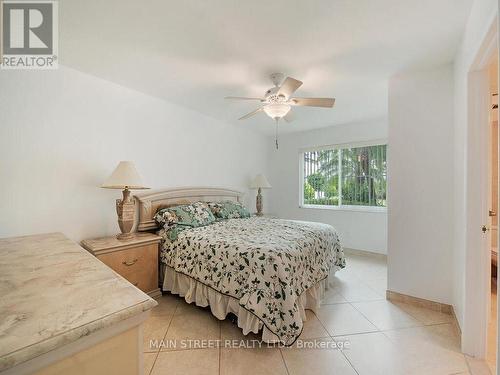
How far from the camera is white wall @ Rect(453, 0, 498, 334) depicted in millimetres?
1373

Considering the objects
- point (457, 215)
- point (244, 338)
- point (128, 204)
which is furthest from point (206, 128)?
point (457, 215)

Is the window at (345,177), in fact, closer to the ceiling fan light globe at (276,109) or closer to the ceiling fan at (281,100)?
the ceiling fan at (281,100)

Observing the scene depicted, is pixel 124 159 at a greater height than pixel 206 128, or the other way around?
pixel 206 128

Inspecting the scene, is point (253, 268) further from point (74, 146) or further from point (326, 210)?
point (326, 210)

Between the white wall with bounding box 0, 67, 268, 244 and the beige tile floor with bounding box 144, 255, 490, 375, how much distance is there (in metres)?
1.35

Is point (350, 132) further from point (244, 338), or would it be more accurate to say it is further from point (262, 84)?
point (244, 338)

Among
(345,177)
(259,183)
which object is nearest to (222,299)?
(259,183)

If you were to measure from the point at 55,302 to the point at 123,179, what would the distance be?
1.70m

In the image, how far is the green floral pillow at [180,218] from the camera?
2610 mm

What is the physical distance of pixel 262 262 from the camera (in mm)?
1791

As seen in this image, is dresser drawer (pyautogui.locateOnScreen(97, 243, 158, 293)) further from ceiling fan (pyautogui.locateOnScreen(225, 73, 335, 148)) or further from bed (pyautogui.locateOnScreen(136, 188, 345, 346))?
ceiling fan (pyautogui.locateOnScreen(225, 73, 335, 148))

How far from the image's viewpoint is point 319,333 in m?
1.88

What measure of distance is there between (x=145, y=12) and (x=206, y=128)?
7.25ft

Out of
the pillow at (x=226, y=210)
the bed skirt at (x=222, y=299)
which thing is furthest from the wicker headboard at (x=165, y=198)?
the bed skirt at (x=222, y=299)
